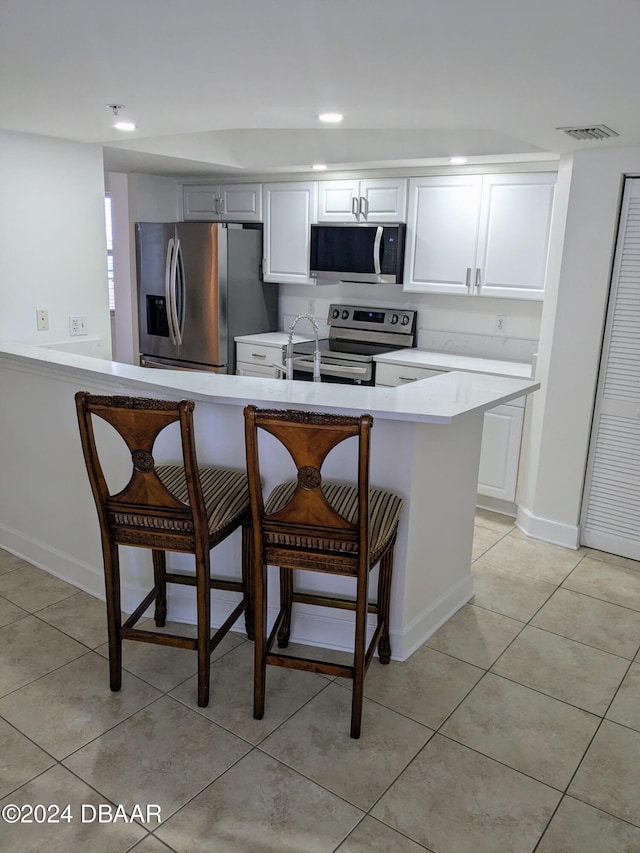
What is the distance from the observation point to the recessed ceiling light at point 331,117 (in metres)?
2.68

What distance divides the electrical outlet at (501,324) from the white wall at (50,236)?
249 centimetres

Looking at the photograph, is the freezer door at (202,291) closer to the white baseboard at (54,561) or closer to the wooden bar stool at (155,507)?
the white baseboard at (54,561)

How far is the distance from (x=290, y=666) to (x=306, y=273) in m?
3.30

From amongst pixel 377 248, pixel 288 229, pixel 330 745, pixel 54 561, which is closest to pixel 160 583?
pixel 54 561

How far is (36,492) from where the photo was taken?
3129 mm

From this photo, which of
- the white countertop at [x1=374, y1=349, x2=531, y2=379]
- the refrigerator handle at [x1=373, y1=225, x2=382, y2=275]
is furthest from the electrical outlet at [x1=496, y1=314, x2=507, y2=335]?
the refrigerator handle at [x1=373, y1=225, x2=382, y2=275]

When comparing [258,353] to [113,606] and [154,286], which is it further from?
[113,606]

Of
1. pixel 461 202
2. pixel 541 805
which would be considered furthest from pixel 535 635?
pixel 461 202

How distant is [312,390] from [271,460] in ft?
1.02

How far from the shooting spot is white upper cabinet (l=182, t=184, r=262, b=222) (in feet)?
16.5

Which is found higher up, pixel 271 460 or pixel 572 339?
pixel 572 339

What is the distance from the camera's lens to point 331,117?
2.74 metres

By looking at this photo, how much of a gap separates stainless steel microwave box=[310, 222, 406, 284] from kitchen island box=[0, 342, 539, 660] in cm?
164

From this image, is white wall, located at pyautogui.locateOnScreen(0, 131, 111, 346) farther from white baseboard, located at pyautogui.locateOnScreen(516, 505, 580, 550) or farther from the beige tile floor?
white baseboard, located at pyautogui.locateOnScreen(516, 505, 580, 550)
